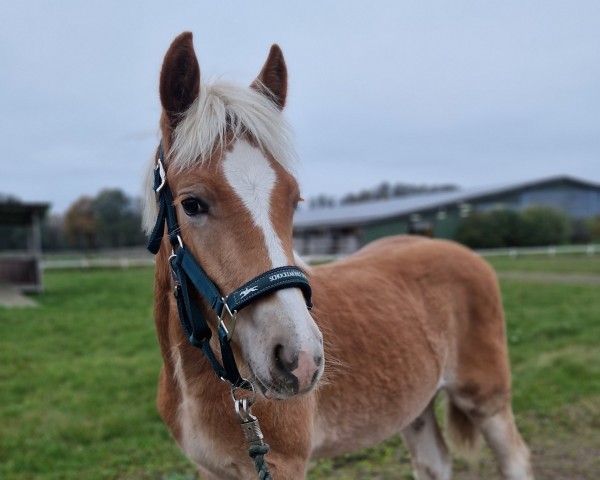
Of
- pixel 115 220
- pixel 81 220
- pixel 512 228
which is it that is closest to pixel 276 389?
pixel 512 228

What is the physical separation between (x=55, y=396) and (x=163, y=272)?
4.68 meters

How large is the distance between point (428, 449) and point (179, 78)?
314 centimetres

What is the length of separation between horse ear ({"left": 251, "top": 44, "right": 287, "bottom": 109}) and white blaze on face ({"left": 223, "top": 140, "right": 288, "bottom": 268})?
0.46m

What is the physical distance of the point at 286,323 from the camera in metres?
1.47

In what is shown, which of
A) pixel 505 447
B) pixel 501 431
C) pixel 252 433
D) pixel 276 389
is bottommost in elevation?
pixel 505 447

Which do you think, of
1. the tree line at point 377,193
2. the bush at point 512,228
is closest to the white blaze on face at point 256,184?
the bush at point 512,228

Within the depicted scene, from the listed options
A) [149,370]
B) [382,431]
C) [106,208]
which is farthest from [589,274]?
[106,208]

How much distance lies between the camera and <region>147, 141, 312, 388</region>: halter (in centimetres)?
152

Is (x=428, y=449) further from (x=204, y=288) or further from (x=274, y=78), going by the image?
(x=274, y=78)

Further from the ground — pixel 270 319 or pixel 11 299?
pixel 270 319

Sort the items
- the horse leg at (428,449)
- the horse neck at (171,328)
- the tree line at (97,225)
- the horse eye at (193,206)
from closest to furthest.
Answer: the horse eye at (193,206), the horse neck at (171,328), the horse leg at (428,449), the tree line at (97,225)

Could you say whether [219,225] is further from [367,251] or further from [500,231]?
[500,231]

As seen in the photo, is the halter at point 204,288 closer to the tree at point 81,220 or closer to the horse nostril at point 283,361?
the horse nostril at point 283,361

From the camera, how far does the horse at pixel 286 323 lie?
1.62m
